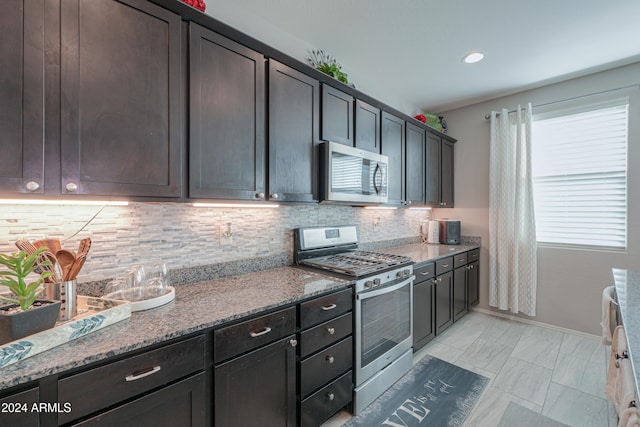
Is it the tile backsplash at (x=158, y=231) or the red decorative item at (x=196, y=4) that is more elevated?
the red decorative item at (x=196, y=4)

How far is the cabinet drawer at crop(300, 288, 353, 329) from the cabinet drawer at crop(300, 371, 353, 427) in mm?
422

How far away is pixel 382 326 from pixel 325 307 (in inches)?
27.8

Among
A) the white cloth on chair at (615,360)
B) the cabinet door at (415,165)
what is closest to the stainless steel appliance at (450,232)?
the cabinet door at (415,165)

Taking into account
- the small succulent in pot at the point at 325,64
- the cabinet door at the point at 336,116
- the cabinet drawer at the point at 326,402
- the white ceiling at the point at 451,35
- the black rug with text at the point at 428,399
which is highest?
the white ceiling at the point at 451,35

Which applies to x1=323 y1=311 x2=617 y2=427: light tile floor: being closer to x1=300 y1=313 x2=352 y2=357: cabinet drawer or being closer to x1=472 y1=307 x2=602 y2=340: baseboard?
x1=472 y1=307 x2=602 y2=340: baseboard

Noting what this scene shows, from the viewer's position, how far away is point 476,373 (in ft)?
Answer: 7.55

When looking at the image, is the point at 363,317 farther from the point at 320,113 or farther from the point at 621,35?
the point at 621,35

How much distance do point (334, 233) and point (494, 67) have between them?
7.62ft

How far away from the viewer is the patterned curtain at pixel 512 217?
319 cm

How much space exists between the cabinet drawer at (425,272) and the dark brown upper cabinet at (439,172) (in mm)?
959

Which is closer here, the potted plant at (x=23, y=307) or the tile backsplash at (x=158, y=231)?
the potted plant at (x=23, y=307)

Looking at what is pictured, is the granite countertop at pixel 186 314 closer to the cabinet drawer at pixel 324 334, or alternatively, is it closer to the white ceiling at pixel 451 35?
the cabinet drawer at pixel 324 334

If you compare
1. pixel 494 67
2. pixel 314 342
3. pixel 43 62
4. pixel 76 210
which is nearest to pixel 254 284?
pixel 314 342

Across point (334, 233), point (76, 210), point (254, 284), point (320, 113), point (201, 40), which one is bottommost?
point (254, 284)
